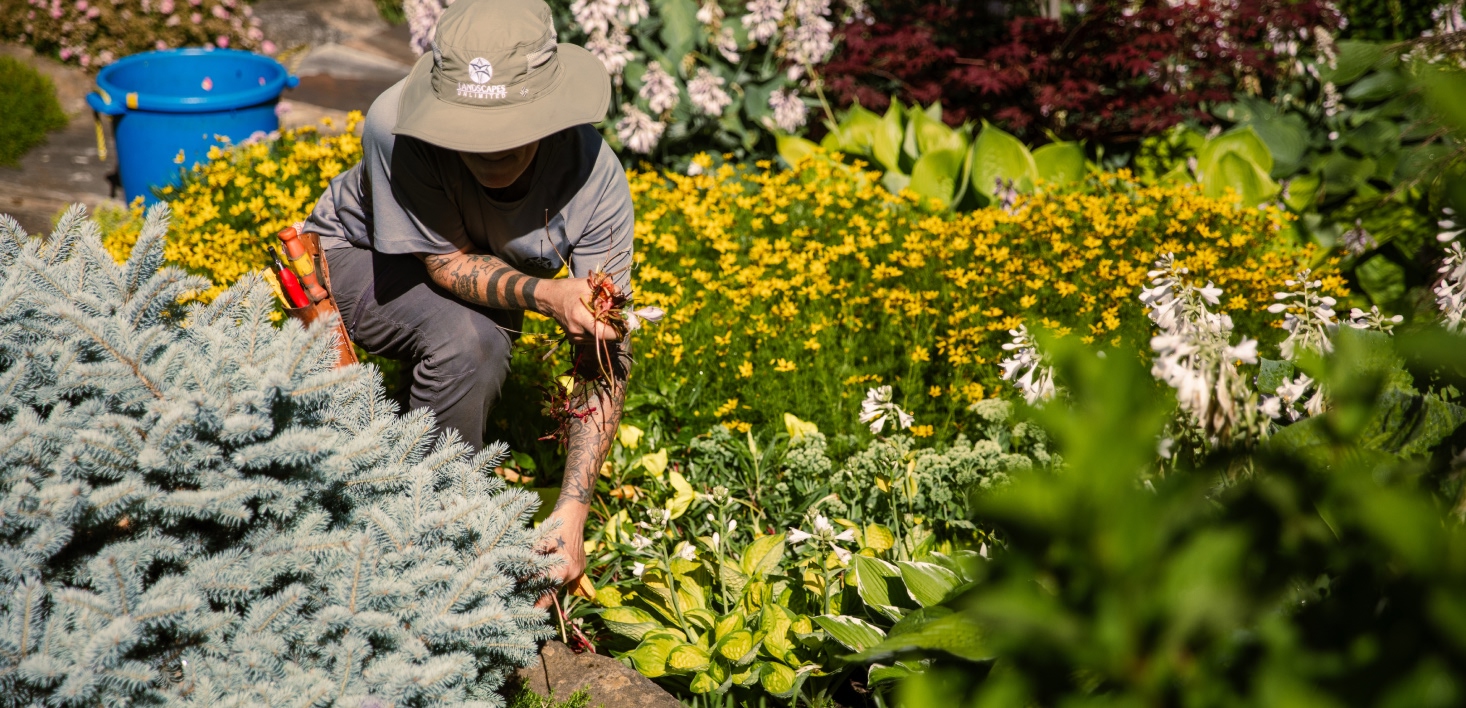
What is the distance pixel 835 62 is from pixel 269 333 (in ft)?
12.8

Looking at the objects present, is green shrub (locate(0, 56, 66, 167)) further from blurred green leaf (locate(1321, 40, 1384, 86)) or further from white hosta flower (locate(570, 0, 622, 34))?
blurred green leaf (locate(1321, 40, 1384, 86))

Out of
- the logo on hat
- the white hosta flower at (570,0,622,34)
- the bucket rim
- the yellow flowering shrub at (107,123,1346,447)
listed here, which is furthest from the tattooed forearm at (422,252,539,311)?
the bucket rim

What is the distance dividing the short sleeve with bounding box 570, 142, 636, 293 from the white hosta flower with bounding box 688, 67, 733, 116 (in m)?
2.42

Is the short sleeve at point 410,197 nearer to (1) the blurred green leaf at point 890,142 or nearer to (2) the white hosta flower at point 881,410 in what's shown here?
(2) the white hosta flower at point 881,410

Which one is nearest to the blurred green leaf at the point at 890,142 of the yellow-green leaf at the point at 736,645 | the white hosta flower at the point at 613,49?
the white hosta flower at the point at 613,49

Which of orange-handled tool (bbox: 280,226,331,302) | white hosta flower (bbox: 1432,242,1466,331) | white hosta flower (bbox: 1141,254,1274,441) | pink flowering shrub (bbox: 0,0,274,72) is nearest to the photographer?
white hosta flower (bbox: 1141,254,1274,441)

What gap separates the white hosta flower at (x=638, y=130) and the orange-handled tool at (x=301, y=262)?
2456mm

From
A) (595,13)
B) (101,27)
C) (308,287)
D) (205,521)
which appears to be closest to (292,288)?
(308,287)

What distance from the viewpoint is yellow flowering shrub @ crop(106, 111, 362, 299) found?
12.3ft

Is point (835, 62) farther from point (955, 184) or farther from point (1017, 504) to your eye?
point (1017, 504)

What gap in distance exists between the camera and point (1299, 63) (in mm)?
5043

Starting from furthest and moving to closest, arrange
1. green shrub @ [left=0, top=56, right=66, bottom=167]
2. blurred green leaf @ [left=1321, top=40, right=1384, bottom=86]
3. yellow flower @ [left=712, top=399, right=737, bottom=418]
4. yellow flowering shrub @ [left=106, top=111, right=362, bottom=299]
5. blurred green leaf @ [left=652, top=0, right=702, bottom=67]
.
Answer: green shrub @ [left=0, top=56, right=66, bottom=167]
blurred green leaf @ [left=652, top=0, right=702, bottom=67]
yellow flowering shrub @ [left=106, top=111, right=362, bottom=299]
blurred green leaf @ [left=1321, top=40, right=1384, bottom=86]
yellow flower @ [left=712, top=399, right=737, bottom=418]

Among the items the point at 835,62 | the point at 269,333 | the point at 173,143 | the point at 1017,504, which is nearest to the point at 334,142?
the point at 173,143

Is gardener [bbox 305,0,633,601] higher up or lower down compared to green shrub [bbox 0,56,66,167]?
higher up
